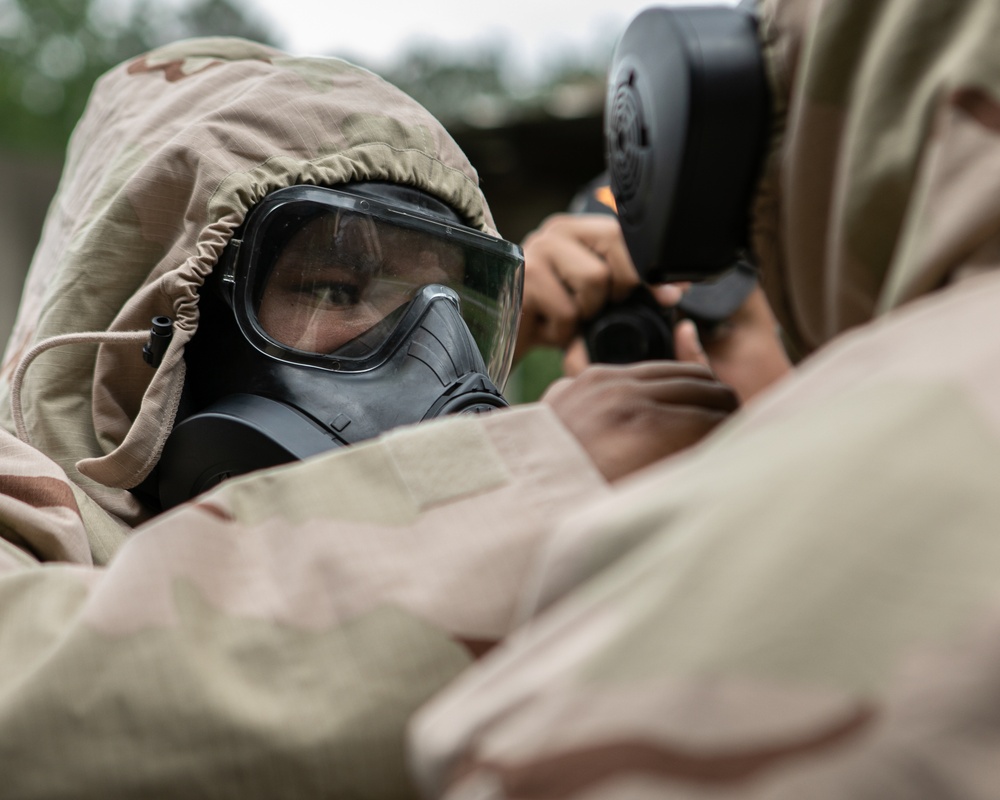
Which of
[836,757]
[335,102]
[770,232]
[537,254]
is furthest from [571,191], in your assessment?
[836,757]

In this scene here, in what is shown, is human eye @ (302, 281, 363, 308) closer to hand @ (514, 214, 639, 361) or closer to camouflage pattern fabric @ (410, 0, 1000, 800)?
hand @ (514, 214, 639, 361)

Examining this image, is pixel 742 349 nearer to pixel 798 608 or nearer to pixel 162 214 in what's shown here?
pixel 162 214

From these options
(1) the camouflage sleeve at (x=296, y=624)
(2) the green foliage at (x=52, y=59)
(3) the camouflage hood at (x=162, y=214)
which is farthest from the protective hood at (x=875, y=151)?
(2) the green foliage at (x=52, y=59)

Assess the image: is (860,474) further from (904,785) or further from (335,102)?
(335,102)

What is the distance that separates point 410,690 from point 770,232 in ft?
1.43

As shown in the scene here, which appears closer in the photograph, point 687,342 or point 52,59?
Result: point 687,342

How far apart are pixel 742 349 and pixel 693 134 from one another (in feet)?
5.24

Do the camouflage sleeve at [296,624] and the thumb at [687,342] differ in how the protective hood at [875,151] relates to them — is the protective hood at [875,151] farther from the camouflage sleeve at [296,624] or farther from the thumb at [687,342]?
the thumb at [687,342]

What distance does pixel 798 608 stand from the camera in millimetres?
455

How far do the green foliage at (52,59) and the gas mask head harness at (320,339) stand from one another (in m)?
14.7

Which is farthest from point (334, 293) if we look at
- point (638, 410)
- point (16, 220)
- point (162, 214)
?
point (16, 220)

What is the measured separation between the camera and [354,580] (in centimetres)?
69

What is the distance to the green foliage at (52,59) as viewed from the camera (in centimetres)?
1520

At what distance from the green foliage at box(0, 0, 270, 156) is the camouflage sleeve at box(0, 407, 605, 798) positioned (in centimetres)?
1547
